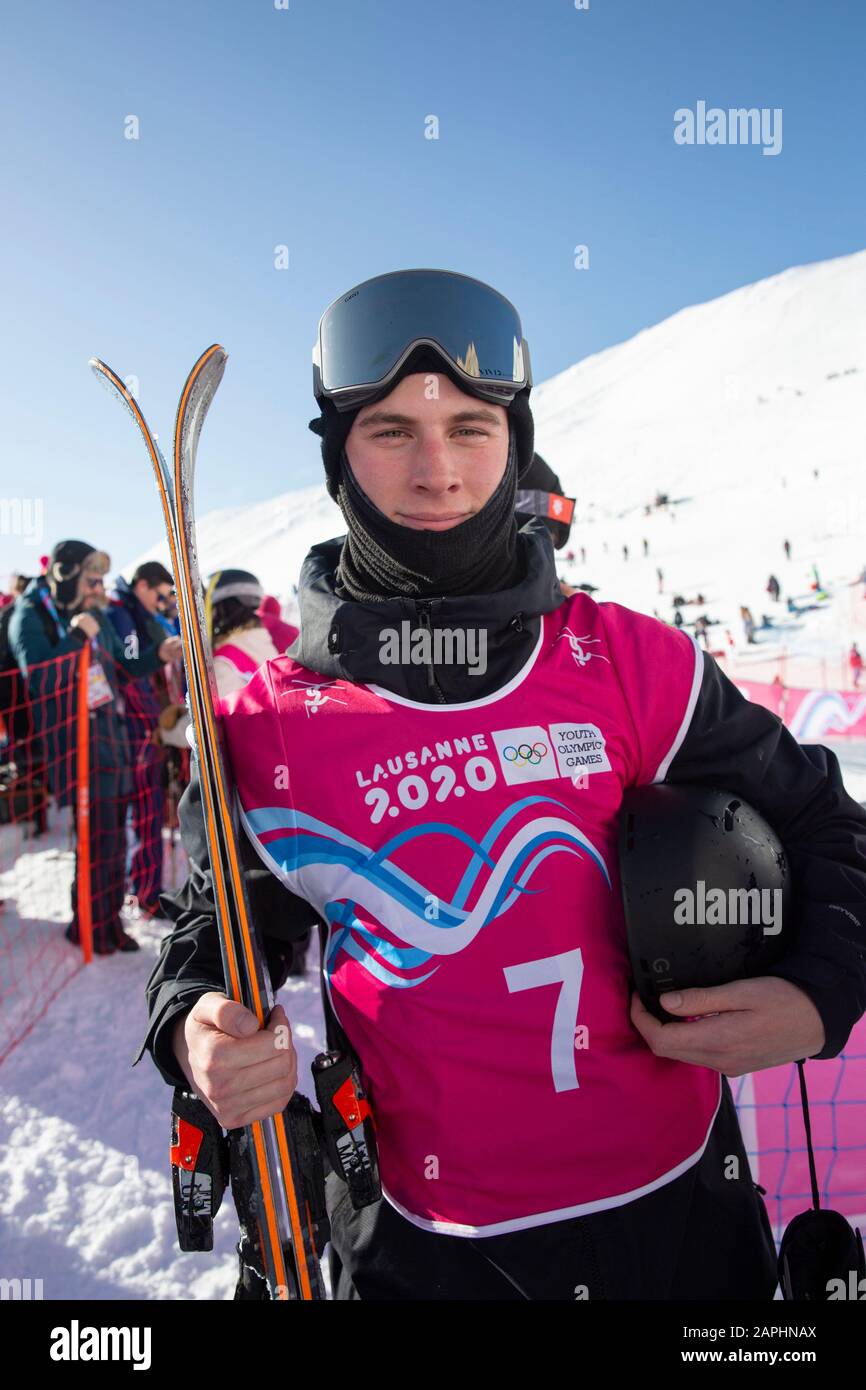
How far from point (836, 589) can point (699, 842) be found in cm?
2835

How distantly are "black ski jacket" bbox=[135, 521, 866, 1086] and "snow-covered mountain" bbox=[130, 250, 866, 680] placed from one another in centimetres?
1215

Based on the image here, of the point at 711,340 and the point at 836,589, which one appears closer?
the point at 836,589

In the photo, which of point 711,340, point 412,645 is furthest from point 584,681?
point 711,340

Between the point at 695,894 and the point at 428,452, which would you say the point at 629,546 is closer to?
the point at 428,452

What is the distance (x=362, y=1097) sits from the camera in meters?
1.44

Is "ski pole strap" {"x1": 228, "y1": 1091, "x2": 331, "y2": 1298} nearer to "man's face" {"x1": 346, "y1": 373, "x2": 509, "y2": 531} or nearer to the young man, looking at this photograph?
the young man

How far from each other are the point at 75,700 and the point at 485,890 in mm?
4753

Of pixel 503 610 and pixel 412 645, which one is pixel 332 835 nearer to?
pixel 412 645

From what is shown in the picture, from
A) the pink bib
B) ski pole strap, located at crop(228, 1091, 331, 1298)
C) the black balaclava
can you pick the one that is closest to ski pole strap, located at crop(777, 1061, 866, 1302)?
the pink bib

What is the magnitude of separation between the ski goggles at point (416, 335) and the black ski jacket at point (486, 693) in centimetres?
45

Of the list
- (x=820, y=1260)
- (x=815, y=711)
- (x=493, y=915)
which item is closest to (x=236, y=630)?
(x=493, y=915)

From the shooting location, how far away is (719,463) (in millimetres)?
64562
